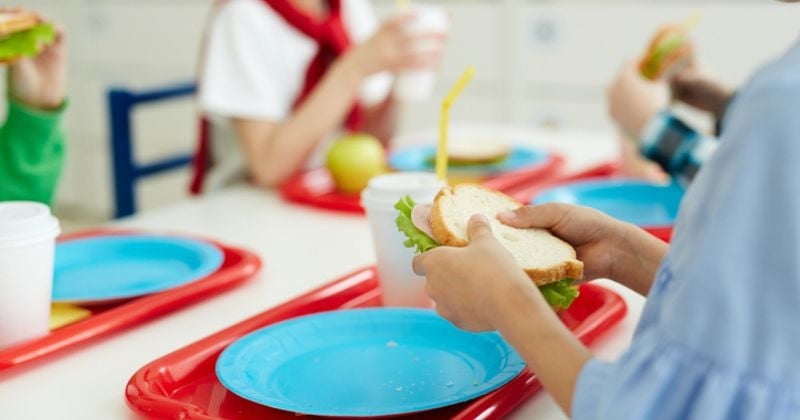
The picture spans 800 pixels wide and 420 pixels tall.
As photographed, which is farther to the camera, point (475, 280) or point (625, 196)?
point (625, 196)

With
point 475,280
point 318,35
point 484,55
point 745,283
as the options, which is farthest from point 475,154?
point 484,55

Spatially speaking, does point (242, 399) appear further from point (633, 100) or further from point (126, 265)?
point (633, 100)

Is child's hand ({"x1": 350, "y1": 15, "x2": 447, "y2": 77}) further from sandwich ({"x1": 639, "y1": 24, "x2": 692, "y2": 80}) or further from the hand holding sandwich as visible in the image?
the hand holding sandwich

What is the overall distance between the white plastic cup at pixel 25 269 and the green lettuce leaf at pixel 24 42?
320 mm

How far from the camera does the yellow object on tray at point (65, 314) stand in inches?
35.9

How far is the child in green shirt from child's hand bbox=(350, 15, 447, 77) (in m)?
0.44

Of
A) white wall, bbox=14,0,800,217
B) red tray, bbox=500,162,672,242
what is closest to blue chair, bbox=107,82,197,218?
red tray, bbox=500,162,672,242

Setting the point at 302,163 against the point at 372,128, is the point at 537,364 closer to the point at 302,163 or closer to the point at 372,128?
the point at 302,163

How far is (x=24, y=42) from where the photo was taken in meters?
1.11

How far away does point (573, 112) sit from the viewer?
2.71 meters

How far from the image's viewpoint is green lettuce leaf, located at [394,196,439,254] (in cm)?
74

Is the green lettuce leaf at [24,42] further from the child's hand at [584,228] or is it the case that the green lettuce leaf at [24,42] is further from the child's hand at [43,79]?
the child's hand at [584,228]

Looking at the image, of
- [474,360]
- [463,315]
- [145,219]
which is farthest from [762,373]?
[145,219]

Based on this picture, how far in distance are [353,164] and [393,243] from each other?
0.50 meters
